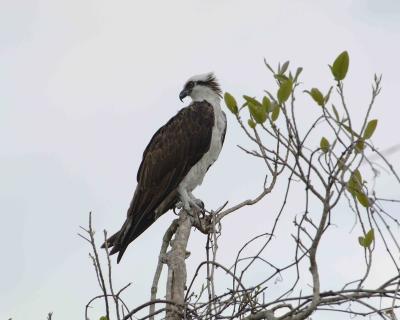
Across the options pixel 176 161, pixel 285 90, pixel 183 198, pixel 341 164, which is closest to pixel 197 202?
pixel 183 198

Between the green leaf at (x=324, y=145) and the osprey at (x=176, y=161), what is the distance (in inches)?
137

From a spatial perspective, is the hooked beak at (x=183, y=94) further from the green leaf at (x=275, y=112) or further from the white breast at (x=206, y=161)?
the green leaf at (x=275, y=112)

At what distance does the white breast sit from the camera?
8.00 meters

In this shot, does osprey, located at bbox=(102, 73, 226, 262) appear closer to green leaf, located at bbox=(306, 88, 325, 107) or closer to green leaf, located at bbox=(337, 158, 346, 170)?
green leaf, located at bbox=(306, 88, 325, 107)

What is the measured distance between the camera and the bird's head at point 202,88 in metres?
9.01

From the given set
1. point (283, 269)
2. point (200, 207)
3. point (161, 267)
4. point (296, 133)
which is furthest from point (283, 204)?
point (200, 207)

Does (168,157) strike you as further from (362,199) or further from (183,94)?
(362,199)

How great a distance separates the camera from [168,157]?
26.5ft

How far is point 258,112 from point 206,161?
4239 millimetres

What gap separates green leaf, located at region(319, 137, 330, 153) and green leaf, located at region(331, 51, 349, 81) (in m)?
0.35

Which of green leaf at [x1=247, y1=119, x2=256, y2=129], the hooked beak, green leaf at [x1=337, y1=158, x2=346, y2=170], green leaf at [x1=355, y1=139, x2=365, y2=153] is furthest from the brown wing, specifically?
green leaf at [x1=337, y1=158, x2=346, y2=170]

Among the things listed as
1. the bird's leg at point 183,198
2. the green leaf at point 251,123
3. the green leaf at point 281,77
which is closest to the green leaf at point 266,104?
the green leaf at point 281,77

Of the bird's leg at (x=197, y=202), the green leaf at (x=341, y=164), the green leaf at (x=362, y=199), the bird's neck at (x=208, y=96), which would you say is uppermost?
the bird's neck at (x=208, y=96)

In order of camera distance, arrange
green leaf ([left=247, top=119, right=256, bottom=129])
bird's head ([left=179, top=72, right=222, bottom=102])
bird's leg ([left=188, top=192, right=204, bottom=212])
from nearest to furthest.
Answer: green leaf ([left=247, top=119, right=256, bottom=129]) → bird's leg ([left=188, top=192, right=204, bottom=212]) → bird's head ([left=179, top=72, right=222, bottom=102])
